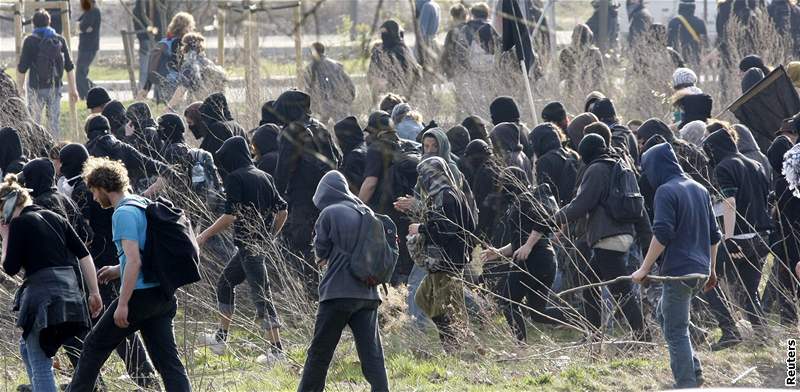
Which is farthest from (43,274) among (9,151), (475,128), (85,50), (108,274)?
(85,50)

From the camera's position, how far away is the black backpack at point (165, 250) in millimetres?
8297

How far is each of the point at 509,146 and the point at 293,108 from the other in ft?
5.79

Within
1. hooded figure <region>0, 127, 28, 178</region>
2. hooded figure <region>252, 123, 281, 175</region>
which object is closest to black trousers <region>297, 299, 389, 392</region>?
hooded figure <region>252, 123, 281, 175</region>

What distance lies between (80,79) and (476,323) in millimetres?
13176

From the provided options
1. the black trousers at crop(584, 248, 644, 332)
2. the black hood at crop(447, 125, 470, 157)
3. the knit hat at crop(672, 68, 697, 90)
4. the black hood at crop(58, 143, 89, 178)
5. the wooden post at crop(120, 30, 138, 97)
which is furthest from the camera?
the wooden post at crop(120, 30, 138, 97)

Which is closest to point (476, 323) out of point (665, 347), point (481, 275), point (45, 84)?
point (481, 275)

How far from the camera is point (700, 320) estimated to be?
430 inches

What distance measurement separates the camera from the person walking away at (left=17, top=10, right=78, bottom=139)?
17.6 meters

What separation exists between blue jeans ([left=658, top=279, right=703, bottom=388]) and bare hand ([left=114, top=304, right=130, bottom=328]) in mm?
3255

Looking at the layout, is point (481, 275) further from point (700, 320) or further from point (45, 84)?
point (45, 84)

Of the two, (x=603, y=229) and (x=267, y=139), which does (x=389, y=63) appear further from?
(x=603, y=229)

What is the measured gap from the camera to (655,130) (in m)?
11.4

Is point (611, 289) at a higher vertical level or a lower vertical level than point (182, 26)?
lower

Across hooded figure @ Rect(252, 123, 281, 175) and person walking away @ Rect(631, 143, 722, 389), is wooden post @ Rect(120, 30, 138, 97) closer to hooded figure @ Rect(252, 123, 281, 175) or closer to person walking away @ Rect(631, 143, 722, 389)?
hooded figure @ Rect(252, 123, 281, 175)
